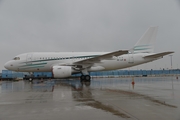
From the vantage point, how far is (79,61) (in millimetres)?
17672

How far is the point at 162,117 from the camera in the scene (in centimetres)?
430

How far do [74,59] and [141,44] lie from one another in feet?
30.3

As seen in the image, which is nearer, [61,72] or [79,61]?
[61,72]

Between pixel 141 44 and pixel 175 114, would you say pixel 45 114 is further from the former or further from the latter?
pixel 141 44

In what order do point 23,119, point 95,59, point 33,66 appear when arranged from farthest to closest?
point 33,66 → point 95,59 → point 23,119

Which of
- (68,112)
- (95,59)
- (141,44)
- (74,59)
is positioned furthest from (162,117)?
(141,44)

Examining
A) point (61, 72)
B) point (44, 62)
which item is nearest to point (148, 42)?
point (61, 72)

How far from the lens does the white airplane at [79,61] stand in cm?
1810

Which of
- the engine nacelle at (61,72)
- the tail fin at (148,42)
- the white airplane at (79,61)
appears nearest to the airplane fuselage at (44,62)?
the white airplane at (79,61)

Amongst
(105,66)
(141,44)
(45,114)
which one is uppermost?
(141,44)

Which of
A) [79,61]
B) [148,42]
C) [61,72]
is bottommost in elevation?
[61,72]

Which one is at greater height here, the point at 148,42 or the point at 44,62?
the point at 148,42

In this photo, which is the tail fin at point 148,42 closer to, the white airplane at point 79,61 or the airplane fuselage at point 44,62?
the white airplane at point 79,61

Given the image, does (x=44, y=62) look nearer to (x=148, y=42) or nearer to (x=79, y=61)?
(x=79, y=61)
